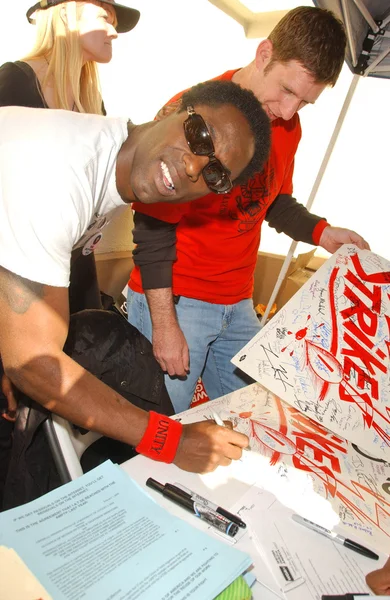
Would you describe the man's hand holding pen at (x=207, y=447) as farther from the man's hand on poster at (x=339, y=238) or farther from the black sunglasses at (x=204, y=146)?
the man's hand on poster at (x=339, y=238)

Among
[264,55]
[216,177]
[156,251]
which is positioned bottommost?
[156,251]

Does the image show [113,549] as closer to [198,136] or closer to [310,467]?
[310,467]

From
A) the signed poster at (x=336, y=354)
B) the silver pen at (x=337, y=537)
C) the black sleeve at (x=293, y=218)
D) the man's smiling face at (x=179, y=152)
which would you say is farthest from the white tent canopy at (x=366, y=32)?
the silver pen at (x=337, y=537)

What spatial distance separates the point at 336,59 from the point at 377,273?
2.04 feet

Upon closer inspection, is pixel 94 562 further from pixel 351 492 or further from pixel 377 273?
pixel 377 273

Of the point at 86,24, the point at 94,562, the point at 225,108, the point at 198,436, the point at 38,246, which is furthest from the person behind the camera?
the point at 86,24

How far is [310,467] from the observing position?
2.76 ft

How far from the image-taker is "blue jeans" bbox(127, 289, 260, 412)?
4.30 feet

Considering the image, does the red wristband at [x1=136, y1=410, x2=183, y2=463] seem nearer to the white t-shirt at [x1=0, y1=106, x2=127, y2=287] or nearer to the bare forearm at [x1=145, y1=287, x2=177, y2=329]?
the white t-shirt at [x1=0, y1=106, x2=127, y2=287]

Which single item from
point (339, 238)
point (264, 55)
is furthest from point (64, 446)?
point (264, 55)

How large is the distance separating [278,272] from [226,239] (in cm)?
196

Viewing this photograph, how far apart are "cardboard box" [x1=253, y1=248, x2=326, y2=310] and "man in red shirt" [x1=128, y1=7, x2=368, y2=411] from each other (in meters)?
1.48

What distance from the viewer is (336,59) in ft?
3.84

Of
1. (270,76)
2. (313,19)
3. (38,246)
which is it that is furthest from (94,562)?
(313,19)
